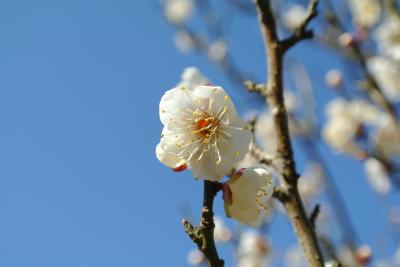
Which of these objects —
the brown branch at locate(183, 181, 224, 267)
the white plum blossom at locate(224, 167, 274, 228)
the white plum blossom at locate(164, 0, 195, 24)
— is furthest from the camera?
the white plum blossom at locate(164, 0, 195, 24)

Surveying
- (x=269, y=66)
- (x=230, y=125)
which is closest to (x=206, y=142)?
(x=230, y=125)

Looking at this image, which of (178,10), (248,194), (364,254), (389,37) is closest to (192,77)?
(248,194)

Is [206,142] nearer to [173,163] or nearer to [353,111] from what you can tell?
[173,163]

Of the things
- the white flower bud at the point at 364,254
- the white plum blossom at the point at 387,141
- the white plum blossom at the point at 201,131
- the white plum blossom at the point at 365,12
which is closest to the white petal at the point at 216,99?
the white plum blossom at the point at 201,131

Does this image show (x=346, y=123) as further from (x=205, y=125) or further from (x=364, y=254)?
(x=205, y=125)

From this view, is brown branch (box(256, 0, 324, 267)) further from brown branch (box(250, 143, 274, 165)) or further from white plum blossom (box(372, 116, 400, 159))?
white plum blossom (box(372, 116, 400, 159))

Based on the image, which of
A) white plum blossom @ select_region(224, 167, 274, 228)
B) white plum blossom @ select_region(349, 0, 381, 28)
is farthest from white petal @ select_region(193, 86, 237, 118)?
white plum blossom @ select_region(349, 0, 381, 28)
